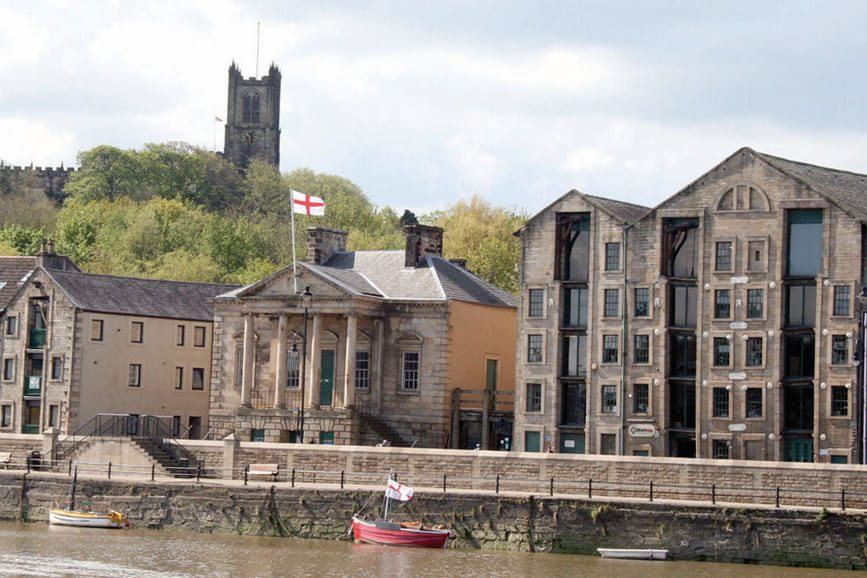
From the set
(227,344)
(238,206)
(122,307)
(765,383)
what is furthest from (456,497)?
(238,206)

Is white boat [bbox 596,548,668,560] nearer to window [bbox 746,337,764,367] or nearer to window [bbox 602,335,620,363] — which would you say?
window [bbox 746,337,764,367]

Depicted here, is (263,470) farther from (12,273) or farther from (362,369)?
(12,273)

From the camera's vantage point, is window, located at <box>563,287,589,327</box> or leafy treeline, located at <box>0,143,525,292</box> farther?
leafy treeline, located at <box>0,143,525,292</box>

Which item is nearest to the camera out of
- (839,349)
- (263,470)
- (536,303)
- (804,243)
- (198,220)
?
(839,349)

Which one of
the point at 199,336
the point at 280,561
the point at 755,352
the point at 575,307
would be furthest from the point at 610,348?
the point at 199,336

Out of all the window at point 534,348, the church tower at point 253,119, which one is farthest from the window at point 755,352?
the church tower at point 253,119

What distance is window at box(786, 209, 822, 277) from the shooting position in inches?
2117

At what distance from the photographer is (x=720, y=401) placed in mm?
54875

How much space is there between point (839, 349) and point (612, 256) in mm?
9207

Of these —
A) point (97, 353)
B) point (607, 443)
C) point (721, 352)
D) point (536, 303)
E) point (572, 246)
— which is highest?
point (572, 246)

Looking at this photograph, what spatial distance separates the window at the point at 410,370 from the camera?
61812 mm

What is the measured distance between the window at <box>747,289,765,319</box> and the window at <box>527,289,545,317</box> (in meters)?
8.13

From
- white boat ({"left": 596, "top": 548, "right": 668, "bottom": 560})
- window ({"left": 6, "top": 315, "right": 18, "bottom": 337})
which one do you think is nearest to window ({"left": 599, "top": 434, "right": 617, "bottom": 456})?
white boat ({"left": 596, "top": 548, "right": 668, "bottom": 560})

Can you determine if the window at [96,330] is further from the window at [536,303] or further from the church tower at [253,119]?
the church tower at [253,119]
